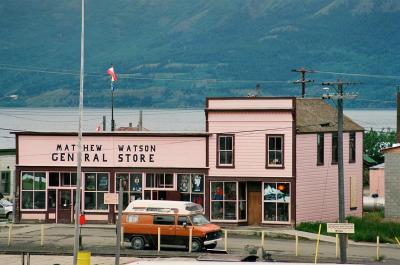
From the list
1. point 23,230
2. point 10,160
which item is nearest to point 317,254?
point 23,230

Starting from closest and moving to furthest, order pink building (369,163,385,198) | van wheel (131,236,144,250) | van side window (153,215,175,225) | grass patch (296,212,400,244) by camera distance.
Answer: van side window (153,215,175,225)
van wheel (131,236,144,250)
grass patch (296,212,400,244)
pink building (369,163,385,198)

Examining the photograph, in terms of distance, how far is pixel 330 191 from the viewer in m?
68.8

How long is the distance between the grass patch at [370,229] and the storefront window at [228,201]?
12.2 feet

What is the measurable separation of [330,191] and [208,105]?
9393 millimetres

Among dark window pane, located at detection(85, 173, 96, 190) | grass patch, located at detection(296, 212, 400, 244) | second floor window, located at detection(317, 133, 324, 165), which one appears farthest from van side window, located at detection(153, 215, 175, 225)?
second floor window, located at detection(317, 133, 324, 165)

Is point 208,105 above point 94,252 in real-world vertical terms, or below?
above

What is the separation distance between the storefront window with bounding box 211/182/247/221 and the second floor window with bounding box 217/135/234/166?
126 cm

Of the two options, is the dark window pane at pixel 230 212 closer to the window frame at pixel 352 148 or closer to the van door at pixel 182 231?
the window frame at pixel 352 148

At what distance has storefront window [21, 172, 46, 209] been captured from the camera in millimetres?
67938

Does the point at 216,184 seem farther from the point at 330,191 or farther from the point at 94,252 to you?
the point at 94,252

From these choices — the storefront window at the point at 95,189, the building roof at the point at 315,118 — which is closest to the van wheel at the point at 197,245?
the building roof at the point at 315,118

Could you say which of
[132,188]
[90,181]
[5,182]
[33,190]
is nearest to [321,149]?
[132,188]

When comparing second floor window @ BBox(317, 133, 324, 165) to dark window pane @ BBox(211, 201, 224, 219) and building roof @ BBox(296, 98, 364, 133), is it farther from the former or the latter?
dark window pane @ BBox(211, 201, 224, 219)

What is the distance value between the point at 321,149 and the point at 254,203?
5717 mm
